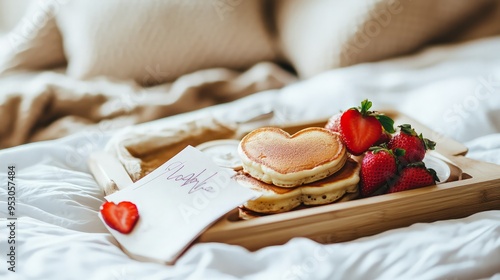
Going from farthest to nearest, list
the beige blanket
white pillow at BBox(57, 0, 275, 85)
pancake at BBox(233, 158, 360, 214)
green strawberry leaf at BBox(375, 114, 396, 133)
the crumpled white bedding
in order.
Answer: white pillow at BBox(57, 0, 275, 85), the beige blanket, green strawberry leaf at BBox(375, 114, 396, 133), pancake at BBox(233, 158, 360, 214), the crumpled white bedding

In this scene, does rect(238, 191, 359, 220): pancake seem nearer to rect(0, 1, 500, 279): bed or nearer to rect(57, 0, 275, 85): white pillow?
rect(0, 1, 500, 279): bed

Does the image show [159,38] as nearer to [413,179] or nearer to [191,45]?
[191,45]

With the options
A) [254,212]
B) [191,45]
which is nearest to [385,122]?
[254,212]

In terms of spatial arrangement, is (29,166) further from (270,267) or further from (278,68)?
(278,68)

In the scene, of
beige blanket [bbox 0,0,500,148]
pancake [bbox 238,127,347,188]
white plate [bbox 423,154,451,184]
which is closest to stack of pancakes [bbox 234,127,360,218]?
pancake [bbox 238,127,347,188]

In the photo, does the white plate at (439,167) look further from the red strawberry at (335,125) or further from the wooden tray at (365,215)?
the red strawberry at (335,125)

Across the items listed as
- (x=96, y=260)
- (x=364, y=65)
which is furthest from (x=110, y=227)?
(x=364, y=65)
